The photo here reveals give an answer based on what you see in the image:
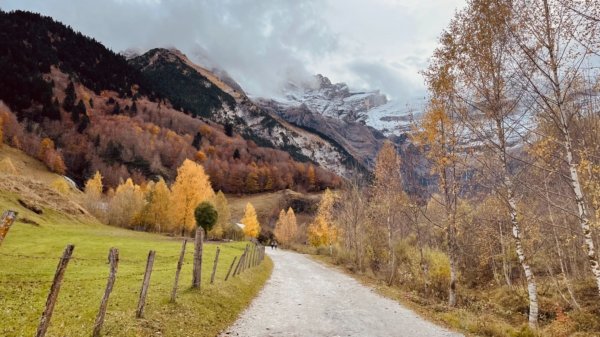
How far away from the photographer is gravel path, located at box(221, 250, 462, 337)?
13.0 meters

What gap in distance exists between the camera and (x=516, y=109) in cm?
1498

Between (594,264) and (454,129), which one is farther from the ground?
(454,129)

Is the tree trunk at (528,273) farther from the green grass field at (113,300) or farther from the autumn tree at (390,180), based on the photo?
the autumn tree at (390,180)

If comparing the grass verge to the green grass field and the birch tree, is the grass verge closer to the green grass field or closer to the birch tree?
the birch tree

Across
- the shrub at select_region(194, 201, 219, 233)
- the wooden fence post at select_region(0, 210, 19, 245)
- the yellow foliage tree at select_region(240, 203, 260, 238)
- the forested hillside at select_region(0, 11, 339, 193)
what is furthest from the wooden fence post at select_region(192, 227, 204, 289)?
the forested hillside at select_region(0, 11, 339, 193)

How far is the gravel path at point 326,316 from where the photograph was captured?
514 inches

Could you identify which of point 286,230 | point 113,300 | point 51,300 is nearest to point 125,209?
point 286,230

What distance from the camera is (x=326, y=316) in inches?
623

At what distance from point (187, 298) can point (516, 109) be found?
604 inches

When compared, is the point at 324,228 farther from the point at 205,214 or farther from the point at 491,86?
the point at 491,86

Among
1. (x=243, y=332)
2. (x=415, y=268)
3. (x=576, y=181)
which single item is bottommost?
(x=243, y=332)

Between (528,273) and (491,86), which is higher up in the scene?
(491,86)

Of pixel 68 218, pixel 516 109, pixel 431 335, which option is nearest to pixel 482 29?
pixel 516 109

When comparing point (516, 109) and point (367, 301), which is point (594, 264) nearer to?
point (516, 109)
